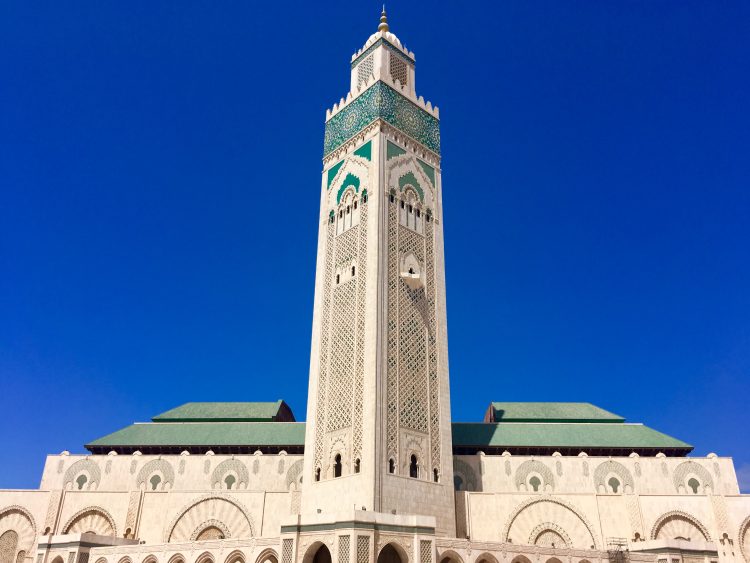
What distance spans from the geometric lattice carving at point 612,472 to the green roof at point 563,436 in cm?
123

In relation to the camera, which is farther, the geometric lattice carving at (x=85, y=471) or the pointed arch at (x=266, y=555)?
the geometric lattice carving at (x=85, y=471)

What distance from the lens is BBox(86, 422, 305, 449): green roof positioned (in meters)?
25.5

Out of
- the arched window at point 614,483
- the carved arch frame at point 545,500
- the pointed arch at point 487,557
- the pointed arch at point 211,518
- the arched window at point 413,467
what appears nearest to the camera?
the pointed arch at point 487,557

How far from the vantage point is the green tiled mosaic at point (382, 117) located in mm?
22844

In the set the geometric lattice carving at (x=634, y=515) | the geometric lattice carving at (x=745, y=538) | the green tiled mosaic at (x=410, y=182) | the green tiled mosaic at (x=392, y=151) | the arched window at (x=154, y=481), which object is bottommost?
the geometric lattice carving at (x=745, y=538)

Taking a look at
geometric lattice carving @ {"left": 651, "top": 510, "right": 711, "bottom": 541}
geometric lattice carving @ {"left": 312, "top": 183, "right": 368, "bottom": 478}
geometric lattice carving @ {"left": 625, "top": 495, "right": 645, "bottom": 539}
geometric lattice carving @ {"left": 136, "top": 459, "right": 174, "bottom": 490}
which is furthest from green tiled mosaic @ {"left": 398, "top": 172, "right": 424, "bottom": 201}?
geometric lattice carving @ {"left": 136, "top": 459, "right": 174, "bottom": 490}

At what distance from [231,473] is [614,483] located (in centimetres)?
1430

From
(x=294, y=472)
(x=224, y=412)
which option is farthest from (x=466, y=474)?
(x=224, y=412)

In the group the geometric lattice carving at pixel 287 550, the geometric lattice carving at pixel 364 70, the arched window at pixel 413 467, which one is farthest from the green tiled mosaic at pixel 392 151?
the geometric lattice carving at pixel 287 550

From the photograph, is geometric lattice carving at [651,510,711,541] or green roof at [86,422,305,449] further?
green roof at [86,422,305,449]

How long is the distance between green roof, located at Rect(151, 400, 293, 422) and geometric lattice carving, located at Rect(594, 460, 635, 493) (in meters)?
13.5

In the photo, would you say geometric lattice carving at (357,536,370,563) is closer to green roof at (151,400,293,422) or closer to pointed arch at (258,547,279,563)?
pointed arch at (258,547,279,563)

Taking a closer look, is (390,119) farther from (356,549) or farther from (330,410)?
(356,549)

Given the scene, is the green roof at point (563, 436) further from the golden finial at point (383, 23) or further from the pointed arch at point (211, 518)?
the golden finial at point (383, 23)
